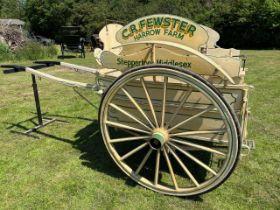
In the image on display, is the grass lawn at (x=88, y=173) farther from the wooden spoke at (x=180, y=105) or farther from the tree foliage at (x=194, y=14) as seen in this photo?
the tree foliage at (x=194, y=14)

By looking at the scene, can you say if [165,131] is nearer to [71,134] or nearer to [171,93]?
[171,93]

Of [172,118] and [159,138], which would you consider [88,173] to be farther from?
[172,118]

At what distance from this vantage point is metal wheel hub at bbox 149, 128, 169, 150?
8.77ft

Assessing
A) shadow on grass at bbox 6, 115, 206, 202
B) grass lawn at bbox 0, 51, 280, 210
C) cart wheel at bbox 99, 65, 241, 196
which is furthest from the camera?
shadow on grass at bbox 6, 115, 206, 202

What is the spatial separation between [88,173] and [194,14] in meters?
22.3

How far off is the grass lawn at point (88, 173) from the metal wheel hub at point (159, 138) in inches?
22.4

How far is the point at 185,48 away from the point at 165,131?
2.56 ft

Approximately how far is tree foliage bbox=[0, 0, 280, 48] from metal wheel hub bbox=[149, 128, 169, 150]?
1782 cm

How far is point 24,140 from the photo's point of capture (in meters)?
4.26

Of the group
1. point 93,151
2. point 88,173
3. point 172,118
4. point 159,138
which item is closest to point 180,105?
point 172,118

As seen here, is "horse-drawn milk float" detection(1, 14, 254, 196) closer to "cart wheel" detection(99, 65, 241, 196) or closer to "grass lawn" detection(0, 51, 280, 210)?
"cart wheel" detection(99, 65, 241, 196)

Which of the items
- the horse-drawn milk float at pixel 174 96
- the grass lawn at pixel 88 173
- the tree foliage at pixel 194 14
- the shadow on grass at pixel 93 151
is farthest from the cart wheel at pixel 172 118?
the tree foliage at pixel 194 14

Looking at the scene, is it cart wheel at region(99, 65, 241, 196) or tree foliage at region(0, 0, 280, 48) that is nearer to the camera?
cart wheel at region(99, 65, 241, 196)

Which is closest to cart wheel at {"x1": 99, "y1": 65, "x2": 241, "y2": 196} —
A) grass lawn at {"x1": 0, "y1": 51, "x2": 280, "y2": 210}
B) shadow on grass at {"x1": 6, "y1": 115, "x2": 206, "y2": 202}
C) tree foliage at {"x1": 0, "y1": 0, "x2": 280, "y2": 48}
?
grass lawn at {"x1": 0, "y1": 51, "x2": 280, "y2": 210}
